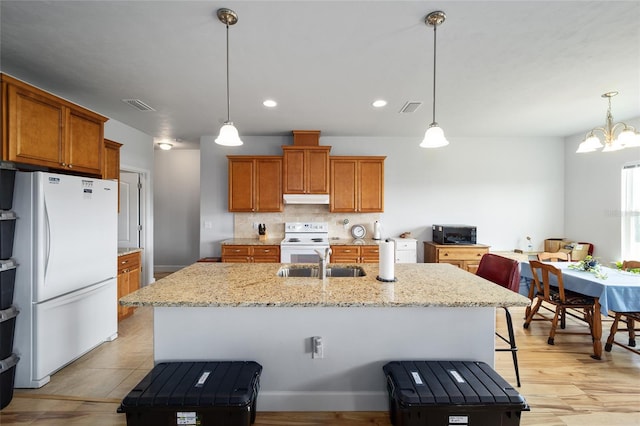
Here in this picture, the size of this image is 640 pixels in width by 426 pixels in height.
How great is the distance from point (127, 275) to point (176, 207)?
118 inches

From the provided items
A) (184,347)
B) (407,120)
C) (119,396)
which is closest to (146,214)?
(119,396)

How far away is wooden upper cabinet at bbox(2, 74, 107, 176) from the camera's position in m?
2.05

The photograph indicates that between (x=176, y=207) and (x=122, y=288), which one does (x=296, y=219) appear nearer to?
(x=122, y=288)

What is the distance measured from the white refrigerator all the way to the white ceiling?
105cm

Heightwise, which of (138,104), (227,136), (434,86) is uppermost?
(138,104)

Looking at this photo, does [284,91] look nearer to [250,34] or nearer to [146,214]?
[250,34]

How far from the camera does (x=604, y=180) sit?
4.26 meters

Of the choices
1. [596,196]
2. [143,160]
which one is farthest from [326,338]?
[596,196]

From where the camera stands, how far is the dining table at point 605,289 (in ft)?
8.14

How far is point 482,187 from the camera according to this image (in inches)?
197

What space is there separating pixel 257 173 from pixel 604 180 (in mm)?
5342

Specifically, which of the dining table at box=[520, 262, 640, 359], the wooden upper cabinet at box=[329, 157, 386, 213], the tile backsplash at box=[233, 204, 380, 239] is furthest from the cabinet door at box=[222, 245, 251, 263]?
the dining table at box=[520, 262, 640, 359]

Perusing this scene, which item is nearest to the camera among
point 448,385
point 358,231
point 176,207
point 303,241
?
point 448,385

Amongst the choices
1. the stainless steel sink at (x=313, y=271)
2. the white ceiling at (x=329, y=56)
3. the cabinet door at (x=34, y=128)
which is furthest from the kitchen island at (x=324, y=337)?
the white ceiling at (x=329, y=56)
